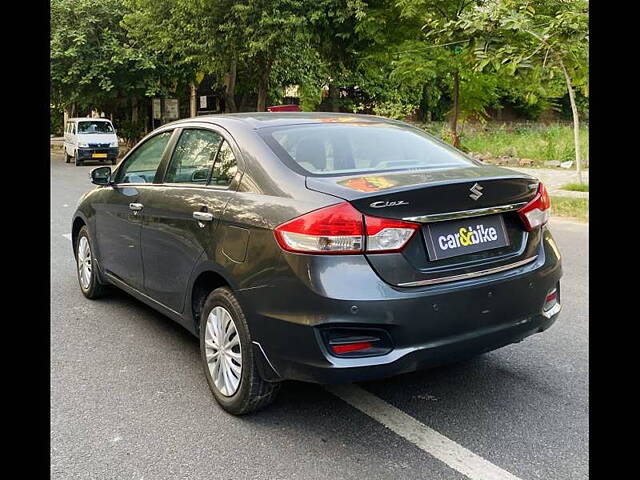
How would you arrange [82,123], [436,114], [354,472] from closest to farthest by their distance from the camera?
[354,472]
[82,123]
[436,114]

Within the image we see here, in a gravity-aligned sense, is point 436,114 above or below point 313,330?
above

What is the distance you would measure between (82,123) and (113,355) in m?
22.9

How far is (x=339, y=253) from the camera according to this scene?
287cm

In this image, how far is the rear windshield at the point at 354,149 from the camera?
349 centimetres

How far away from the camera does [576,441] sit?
119 inches

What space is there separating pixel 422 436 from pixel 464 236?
985 millimetres

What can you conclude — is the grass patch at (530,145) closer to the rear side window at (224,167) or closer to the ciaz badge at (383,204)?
the rear side window at (224,167)

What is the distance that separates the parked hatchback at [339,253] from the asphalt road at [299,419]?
0.27 m

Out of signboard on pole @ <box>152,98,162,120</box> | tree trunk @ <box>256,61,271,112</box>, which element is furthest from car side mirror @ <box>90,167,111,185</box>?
signboard on pole @ <box>152,98,162,120</box>

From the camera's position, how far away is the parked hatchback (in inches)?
113

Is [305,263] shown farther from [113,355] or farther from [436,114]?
[436,114]
